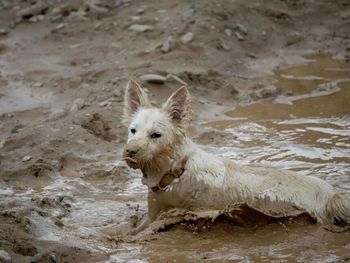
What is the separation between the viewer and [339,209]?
20.0 ft


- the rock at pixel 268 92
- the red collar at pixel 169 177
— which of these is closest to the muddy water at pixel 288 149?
the rock at pixel 268 92

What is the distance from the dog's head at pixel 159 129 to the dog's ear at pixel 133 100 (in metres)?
0.05

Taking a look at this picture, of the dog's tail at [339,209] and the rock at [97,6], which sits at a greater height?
the rock at [97,6]

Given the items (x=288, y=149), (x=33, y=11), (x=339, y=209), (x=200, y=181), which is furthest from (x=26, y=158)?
(x=33, y=11)

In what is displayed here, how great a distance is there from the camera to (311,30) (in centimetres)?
1441

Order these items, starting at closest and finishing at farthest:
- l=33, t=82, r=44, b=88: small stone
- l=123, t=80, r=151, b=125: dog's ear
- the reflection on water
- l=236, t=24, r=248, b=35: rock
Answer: l=123, t=80, r=151, b=125: dog's ear → the reflection on water → l=33, t=82, r=44, b=88: small stone → l=236, t=24, r=248, b=35: rock

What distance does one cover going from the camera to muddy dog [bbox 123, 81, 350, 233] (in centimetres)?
619

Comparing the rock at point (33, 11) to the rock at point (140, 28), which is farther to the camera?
the rock at point (33, 11)

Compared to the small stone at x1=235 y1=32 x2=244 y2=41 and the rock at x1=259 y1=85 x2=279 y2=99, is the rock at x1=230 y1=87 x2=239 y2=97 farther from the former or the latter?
the small stone at x1=235 y1=32 x2=244 y2=41

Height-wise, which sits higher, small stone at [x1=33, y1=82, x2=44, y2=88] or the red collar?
the red collar

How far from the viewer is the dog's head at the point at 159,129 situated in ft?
20.4

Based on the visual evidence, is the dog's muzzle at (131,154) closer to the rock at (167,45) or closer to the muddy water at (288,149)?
the muddy water at (288,149)

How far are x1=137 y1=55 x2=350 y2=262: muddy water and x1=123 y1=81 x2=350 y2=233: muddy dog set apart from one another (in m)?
0.21

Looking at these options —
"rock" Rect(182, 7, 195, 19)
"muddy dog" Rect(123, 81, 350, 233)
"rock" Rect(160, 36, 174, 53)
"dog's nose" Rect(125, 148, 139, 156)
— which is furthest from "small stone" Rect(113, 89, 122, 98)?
"dog's nose" Rect(125, 148, 139, 156)
